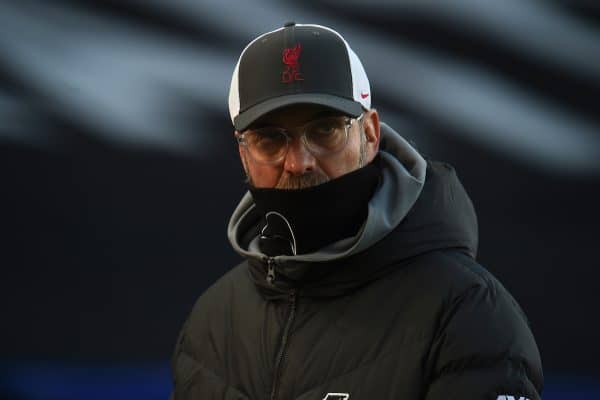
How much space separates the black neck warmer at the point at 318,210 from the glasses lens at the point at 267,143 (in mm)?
63

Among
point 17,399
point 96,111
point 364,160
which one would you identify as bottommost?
point 17,399

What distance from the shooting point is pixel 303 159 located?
187 centimetres

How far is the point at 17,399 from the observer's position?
3619mm

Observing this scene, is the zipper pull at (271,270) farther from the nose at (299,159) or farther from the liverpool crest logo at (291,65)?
the liverpool crest logo at (291,65)

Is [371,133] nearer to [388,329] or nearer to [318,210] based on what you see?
[318,210]

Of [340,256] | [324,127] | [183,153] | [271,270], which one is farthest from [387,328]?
[183,153]

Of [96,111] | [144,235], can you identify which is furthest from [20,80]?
[144,235]

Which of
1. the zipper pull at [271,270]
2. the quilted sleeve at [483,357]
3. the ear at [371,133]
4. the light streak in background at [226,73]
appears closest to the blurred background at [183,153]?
the light streak in background at [226,73]

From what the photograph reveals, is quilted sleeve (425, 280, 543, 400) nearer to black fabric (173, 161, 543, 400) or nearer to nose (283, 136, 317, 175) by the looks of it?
black fabric (173, 161, 543, 400)

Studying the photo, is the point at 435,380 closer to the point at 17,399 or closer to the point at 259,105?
the point at 259,105

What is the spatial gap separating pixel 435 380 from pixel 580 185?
1.73 m

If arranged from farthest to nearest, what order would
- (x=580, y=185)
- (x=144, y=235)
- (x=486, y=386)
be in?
(x=144, y=235), (x=580, y=185), (x=486, y=386)

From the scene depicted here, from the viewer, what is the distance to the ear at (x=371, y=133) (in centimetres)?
196

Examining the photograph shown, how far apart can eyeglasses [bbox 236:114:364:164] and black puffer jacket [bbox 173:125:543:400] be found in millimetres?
183
